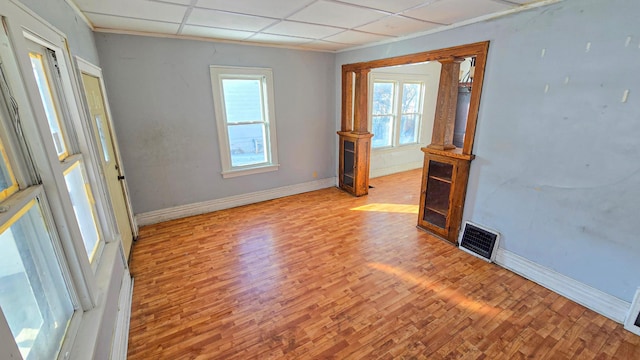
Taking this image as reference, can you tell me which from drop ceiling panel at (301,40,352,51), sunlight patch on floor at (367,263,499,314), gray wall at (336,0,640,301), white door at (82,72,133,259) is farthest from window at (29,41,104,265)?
gray wall at (336,0,640,301)

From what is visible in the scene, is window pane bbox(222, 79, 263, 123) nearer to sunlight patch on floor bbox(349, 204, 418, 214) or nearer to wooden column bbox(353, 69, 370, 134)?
wooden column bbox(353, 69, 370, 134)

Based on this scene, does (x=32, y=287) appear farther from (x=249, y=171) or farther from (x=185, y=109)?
(x=249, y=171)

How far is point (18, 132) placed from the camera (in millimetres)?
1145

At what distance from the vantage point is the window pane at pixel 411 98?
5.97 metres

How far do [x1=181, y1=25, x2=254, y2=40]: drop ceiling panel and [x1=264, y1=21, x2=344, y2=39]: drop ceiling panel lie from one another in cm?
40

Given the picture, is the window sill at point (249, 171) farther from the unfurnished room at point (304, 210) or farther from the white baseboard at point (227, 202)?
the white baseboard at point (227, 202)

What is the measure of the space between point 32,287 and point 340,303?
6.30 ft

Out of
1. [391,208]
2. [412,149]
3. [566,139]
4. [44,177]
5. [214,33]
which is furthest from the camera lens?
[412,149]

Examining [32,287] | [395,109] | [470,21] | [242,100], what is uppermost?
[470,21]

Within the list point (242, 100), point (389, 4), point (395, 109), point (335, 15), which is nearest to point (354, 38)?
point (335, 15)

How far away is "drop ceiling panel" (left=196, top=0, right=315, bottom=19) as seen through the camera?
7.05 ft

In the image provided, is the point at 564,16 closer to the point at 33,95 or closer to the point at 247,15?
the point at 247,15

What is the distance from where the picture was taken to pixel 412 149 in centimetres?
645

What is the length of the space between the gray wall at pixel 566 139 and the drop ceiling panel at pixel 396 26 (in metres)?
0.38
